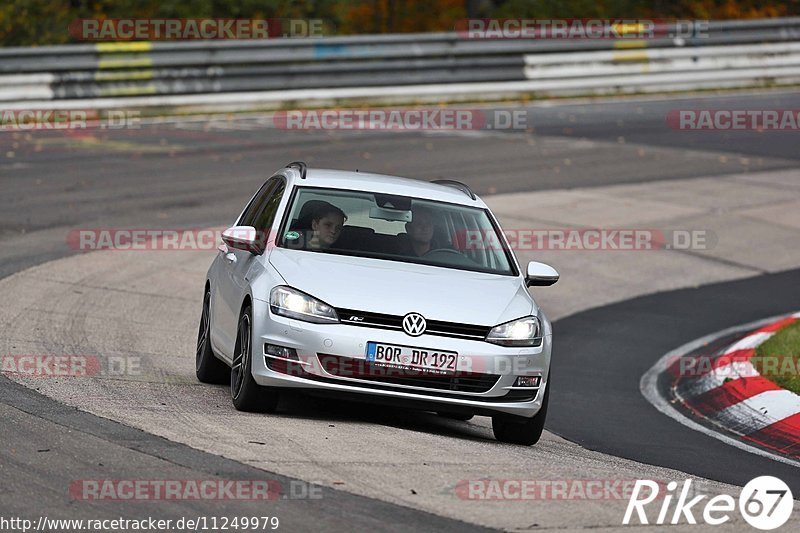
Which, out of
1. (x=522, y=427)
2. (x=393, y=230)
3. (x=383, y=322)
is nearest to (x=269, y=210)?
(x=393, y=230)

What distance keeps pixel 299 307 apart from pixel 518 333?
1.32 metres

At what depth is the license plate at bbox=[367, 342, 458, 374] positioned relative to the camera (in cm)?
835

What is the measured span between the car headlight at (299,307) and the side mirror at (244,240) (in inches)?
26.6

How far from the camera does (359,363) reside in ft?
27.4

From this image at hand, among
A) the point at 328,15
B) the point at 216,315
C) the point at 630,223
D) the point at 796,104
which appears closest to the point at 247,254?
the point at 216,315

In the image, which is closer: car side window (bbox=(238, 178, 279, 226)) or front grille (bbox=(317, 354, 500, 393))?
front grille (bbox=(317, 354, 500, 393))

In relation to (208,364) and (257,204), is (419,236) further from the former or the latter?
(208,364)

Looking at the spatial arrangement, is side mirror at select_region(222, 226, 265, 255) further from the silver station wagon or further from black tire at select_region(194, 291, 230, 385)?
black tire at select_region(194, 291, 230, 385)

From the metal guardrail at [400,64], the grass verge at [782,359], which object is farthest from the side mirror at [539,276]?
the metal guardrail at [400,64]

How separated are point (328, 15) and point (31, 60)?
11095mm

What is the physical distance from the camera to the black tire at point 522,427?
29.1 feet

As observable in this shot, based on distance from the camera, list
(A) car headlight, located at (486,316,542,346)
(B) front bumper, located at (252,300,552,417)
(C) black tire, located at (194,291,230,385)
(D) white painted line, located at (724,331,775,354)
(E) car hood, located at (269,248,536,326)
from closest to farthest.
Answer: (B) front bumper, located at (252,300,552,417)
(E) car hood, located at (269,248,536,326)
(A) car headlight, located at (486,316,542,346)
(C) black tire, located at (194,291,230,385)
(D) white painted line, located at (724,331,775,354)

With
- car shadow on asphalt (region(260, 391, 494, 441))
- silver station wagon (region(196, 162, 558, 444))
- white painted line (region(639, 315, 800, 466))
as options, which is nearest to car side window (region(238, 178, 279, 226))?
silver station wagon (region(196, 162, 558, 444))

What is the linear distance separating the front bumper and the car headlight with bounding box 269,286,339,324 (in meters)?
0.04
